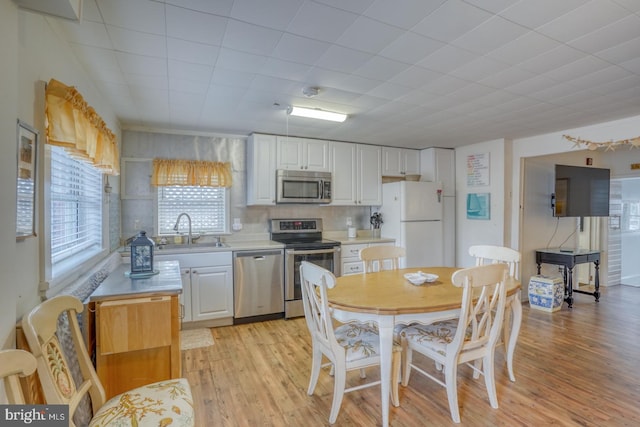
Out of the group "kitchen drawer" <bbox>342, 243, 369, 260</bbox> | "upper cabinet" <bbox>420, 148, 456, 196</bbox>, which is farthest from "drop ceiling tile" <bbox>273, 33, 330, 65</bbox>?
"upper cabinet" <bbox>420, 148, 456, 196</bbox>

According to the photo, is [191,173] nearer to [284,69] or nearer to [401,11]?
[284,69]

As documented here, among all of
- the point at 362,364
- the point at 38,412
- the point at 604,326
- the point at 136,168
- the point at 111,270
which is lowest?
the point at 604,326

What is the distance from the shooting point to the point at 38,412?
3.60 feet

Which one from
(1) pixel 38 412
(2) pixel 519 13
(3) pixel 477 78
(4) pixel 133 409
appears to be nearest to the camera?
(1) pixel 38 412

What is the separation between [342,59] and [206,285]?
2725 millimetres

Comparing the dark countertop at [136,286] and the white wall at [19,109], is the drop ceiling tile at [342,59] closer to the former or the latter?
the white wall at [19,109]

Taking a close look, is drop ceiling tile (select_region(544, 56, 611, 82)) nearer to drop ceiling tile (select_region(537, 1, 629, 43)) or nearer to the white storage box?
drop ceiling tile (select_region(537, 1, 629, 43))

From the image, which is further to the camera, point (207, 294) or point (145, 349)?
point (207, 294)

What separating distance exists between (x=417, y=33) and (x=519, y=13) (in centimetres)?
49

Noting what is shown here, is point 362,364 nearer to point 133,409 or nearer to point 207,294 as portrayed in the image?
point 133,409

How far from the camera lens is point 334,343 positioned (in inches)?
76.2

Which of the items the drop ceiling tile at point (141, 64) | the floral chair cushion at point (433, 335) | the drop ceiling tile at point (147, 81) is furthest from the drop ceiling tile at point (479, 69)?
the drop ceiling tile at point (147, 81)

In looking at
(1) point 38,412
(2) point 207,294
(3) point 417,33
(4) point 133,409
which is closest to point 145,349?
(4) point 133,409

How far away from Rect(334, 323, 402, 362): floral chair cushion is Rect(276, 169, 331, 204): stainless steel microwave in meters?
2.16
